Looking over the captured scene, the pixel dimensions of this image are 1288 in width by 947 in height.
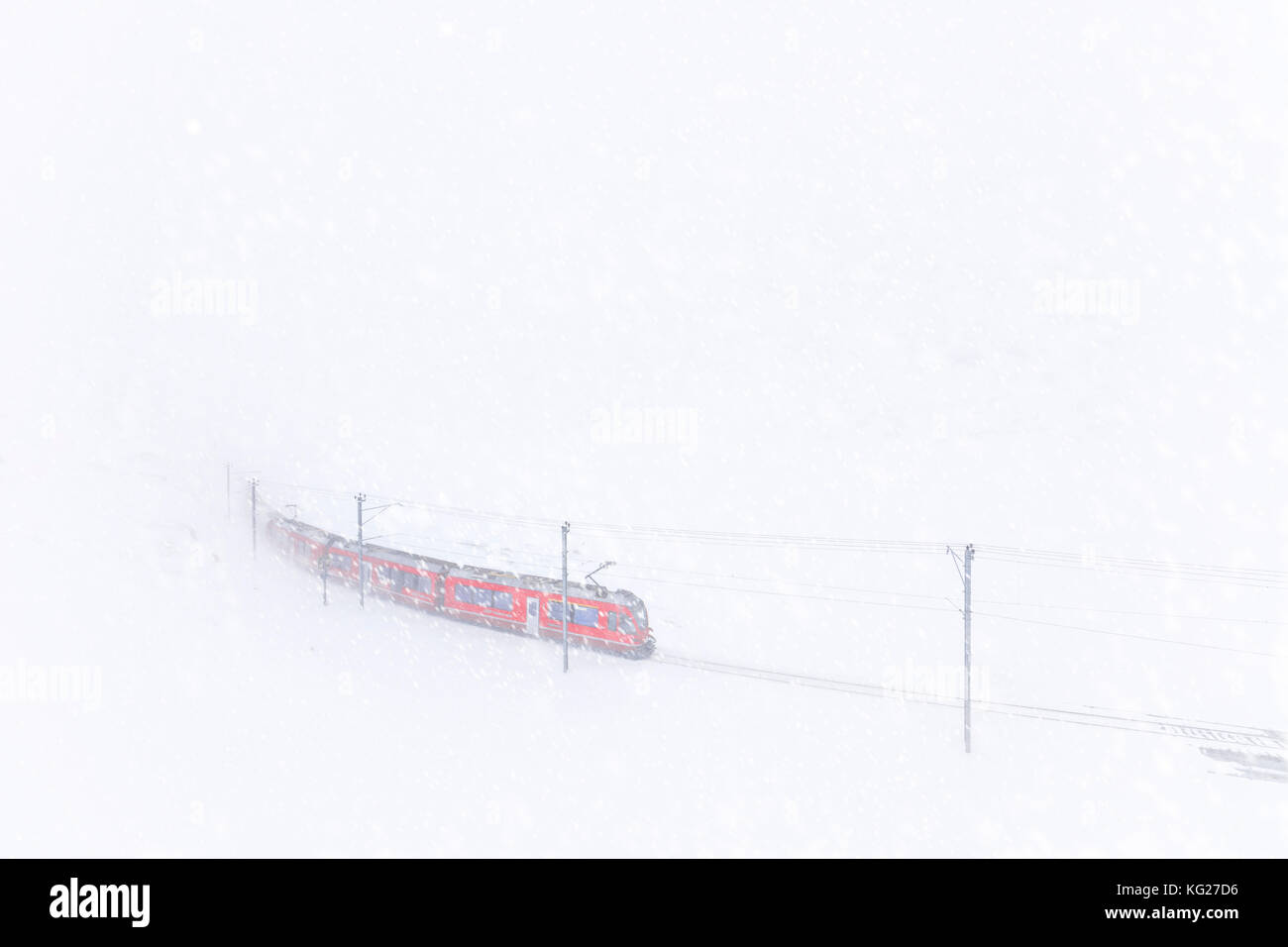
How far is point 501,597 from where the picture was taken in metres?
25.5

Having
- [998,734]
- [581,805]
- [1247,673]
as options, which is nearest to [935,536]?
[1247,673]

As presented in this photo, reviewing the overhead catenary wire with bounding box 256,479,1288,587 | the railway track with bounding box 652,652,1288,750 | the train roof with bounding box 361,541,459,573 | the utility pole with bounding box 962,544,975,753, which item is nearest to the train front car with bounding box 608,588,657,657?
the railway track with bounding box 652,652,1288,750

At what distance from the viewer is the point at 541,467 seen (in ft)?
204

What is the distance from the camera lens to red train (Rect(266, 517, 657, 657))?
79.4 ft

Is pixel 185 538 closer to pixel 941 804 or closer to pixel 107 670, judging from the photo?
pixel 107 670

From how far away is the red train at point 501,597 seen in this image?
79.4ft

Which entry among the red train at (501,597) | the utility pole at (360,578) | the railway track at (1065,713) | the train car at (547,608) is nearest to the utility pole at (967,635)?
the railway track at (1065,713)

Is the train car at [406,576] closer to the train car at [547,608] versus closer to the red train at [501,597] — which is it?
the red train at [501,597]

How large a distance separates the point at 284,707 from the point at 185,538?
45.8 feet

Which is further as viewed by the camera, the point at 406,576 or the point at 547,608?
the point at 406,576

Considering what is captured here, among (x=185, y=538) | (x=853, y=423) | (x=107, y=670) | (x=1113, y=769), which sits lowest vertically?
(x=1113, y=769)

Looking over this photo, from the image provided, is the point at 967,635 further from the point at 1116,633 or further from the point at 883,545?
the point at 883,545

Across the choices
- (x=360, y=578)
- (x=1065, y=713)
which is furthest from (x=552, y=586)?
(x=1065, y=713)

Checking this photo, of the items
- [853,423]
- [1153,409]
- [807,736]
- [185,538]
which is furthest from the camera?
[853,423]
